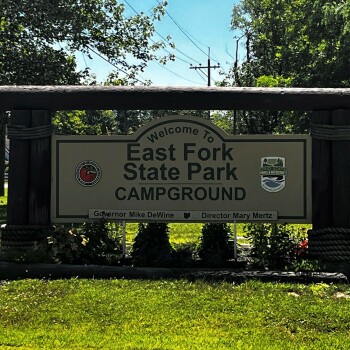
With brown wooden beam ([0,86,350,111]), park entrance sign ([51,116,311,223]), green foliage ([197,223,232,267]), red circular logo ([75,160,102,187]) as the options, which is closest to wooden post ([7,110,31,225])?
brown wooden beam ([0,86,350,111])

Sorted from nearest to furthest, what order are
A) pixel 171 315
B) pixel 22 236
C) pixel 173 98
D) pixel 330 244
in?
pixel 171 315
pixel 330 244
pixel 173 98
pixel 22 236

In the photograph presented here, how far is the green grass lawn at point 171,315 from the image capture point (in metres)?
4.15

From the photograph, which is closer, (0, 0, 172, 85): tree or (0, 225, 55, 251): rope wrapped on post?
(0, 225, 55, 251): rope wrapped on post

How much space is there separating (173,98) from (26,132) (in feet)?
6.80

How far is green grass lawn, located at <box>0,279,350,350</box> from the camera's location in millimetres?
4152

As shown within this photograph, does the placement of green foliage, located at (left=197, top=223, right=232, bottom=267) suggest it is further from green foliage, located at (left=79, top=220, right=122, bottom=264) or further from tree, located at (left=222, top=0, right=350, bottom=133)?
tree, located at (left=222, top=0, right=350, bottom=133)

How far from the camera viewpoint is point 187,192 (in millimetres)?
7156

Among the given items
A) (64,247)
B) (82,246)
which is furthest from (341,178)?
(64,247)

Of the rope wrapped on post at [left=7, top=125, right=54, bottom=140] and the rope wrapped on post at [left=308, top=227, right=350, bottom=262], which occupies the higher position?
the rope wrapped on post at [left=7, top=125, right=54, bottom=140]

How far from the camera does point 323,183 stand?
22.8 feet

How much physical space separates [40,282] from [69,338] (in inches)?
80.4

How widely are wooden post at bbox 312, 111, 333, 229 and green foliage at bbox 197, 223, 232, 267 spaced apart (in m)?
1.22

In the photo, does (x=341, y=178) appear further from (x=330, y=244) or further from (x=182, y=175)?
(x=182, y=175)

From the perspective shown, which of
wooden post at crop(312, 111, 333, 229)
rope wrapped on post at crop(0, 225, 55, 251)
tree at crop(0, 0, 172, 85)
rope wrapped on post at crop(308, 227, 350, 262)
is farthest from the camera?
tree at crop(0, 0, 172, 85)
